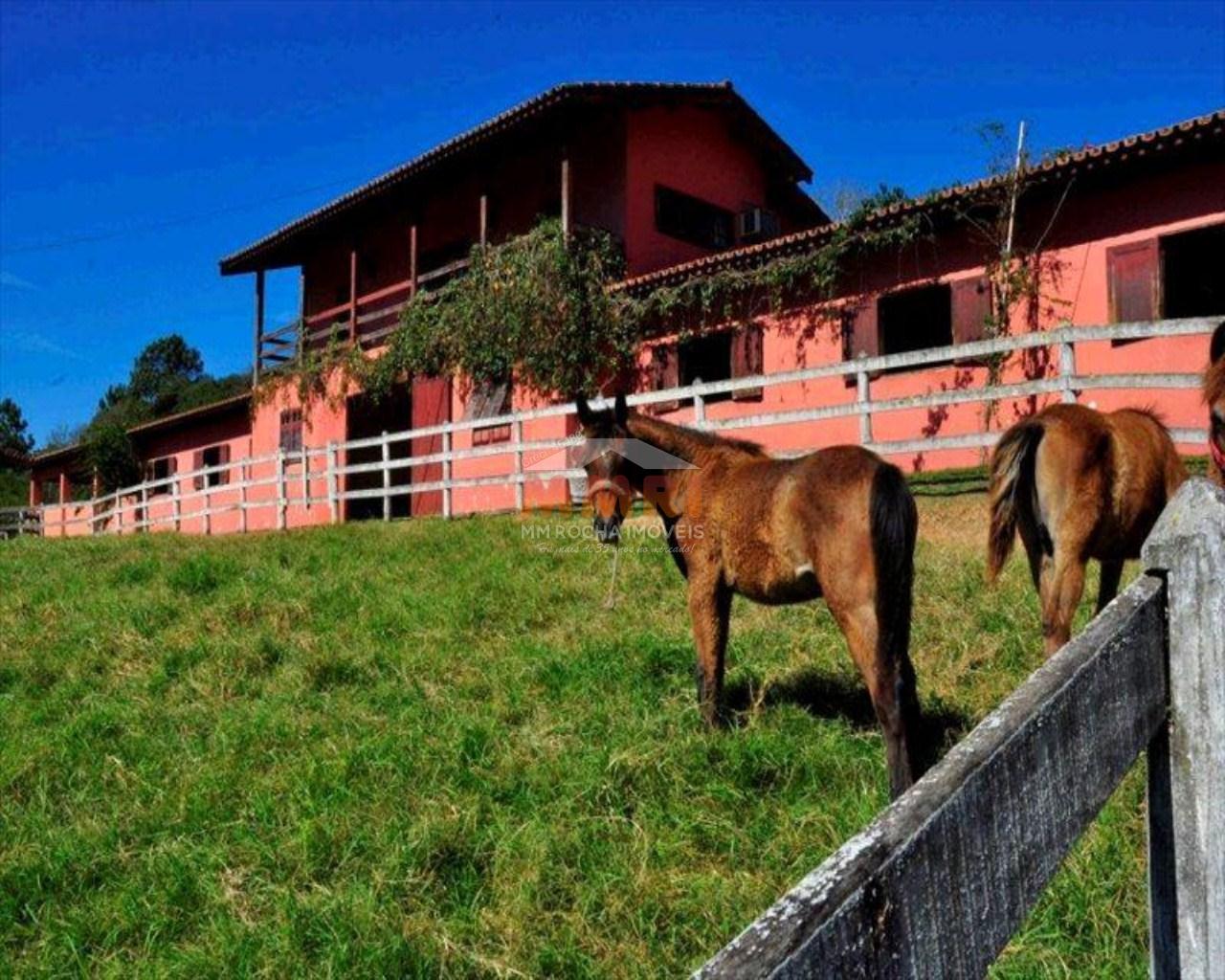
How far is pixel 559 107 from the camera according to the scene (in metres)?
17.1

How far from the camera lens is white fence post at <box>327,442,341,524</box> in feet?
53.2

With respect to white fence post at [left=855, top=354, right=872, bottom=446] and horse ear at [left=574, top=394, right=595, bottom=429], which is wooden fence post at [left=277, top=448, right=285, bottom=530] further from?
horse ear at [left=574, top=394, right=595, bottom=429]

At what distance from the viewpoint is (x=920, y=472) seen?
12008mm

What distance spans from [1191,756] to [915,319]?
16.7 meters

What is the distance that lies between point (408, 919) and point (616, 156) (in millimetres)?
16638

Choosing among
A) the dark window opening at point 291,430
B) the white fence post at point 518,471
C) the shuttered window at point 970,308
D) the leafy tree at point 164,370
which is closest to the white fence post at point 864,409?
the shuttered window at point 970,308

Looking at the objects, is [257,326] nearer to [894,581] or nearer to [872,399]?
[872,399]

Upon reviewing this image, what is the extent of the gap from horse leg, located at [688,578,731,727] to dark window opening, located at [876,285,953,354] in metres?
9.97

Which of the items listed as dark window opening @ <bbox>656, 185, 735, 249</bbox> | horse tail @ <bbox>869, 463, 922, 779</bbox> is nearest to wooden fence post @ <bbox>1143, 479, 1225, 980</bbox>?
horse tail @ <bbox>869, 463, 922, 779</bbox>

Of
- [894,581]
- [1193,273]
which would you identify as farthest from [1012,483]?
[1193,273]

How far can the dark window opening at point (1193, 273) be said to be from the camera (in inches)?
453

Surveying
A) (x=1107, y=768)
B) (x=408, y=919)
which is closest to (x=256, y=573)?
(x=408, y=919)

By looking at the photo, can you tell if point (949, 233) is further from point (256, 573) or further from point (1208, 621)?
point (1208, 621)

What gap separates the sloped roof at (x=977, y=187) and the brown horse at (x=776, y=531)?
8419 mm
